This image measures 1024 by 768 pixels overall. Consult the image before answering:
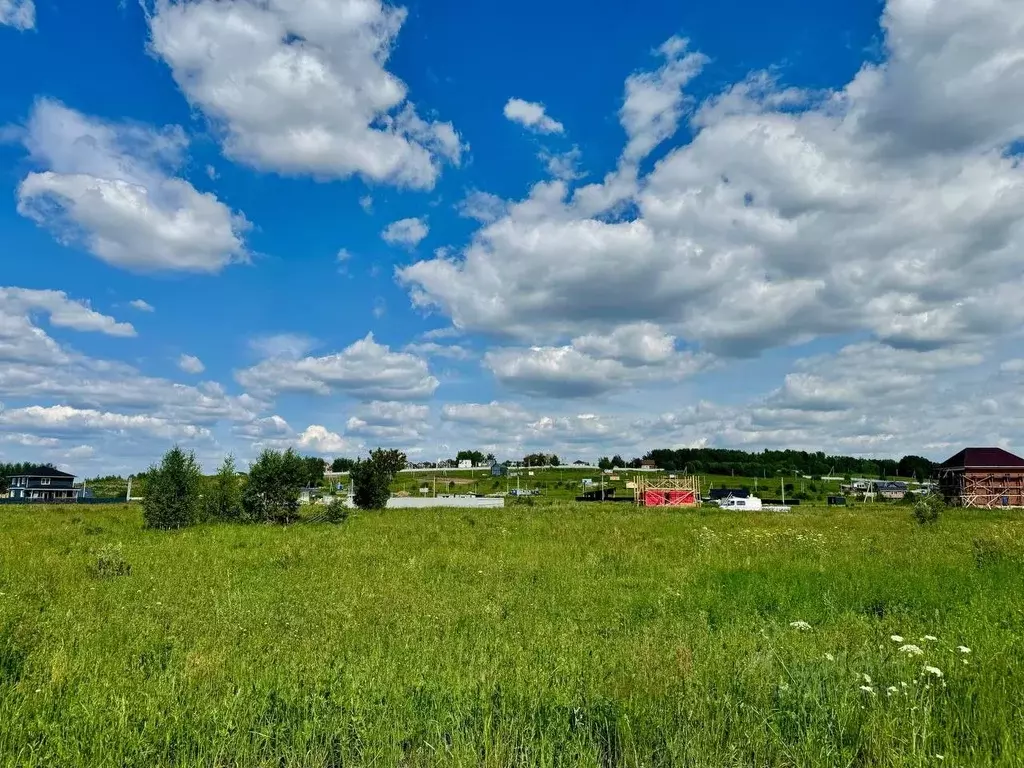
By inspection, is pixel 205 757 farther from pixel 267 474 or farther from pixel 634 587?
pixel 267 474

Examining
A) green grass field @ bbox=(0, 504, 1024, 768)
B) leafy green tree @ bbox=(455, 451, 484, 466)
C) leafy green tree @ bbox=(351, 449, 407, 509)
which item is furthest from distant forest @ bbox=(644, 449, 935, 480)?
green grass field @ bbox=(0, 504, 1024, 768)

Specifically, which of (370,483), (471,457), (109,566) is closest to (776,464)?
(471,457)

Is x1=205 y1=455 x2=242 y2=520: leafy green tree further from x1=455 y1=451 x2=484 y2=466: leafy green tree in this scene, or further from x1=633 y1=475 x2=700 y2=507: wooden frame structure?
x1=455 y1=451 x2=484 y2=466: leafy green tree

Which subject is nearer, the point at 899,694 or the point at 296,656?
the point at 899,694

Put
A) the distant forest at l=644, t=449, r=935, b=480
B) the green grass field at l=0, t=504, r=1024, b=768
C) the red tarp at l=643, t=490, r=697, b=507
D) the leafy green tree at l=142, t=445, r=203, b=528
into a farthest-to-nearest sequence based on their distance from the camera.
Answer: the distant forest at l=644, t=449, r=935, b=480 → the red tarp at l=643, t=490, r=697, b=507 → the leafy green tree at l=142, t=445, r=203, b=528 → the green grass field at l=0, t=504, r=1024, b=768

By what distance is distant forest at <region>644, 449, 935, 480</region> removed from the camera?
16275cm

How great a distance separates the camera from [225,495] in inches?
1369

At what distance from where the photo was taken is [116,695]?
18.5 ft

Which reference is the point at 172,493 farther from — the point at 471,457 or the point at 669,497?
the point at 471,457

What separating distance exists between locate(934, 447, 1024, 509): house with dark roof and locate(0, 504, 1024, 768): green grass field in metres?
54.9

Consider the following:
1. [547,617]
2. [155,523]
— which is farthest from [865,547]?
[155,523]

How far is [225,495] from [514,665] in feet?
106

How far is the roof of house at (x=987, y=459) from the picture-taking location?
59312 millimetres

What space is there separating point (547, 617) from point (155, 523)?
967 inches
